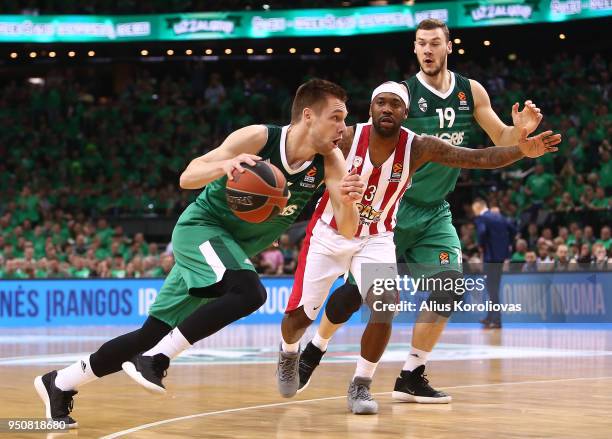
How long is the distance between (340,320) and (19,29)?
19704 millimetres

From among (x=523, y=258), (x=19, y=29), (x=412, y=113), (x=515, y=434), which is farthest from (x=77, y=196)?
(x=515, y=434)

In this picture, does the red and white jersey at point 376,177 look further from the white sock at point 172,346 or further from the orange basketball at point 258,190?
the white sock at point 172,346

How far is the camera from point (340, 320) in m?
7.42

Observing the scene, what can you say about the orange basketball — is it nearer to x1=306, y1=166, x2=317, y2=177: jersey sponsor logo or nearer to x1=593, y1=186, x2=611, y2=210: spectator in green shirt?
x1=306, y1=166, x2=317, y2=177: jersey sponsor logo

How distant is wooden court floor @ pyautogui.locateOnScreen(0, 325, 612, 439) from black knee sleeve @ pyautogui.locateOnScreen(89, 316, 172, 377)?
13.9 inches

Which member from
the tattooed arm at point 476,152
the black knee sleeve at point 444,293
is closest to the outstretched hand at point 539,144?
the tattooed arm at point 476,152

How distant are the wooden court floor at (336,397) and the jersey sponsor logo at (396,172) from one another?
1.50 metres

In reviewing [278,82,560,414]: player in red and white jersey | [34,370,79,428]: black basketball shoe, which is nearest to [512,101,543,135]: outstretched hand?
[278,82,560,414]: player in red and white jersey

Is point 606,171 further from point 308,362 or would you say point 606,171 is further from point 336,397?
point 308,362

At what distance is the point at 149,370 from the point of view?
6043mm

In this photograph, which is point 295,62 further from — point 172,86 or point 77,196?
point 77,196

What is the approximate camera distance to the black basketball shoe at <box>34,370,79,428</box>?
628 centimetres

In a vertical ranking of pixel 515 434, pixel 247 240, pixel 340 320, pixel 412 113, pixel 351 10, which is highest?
pixel 351 10

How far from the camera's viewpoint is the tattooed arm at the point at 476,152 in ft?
21.6
